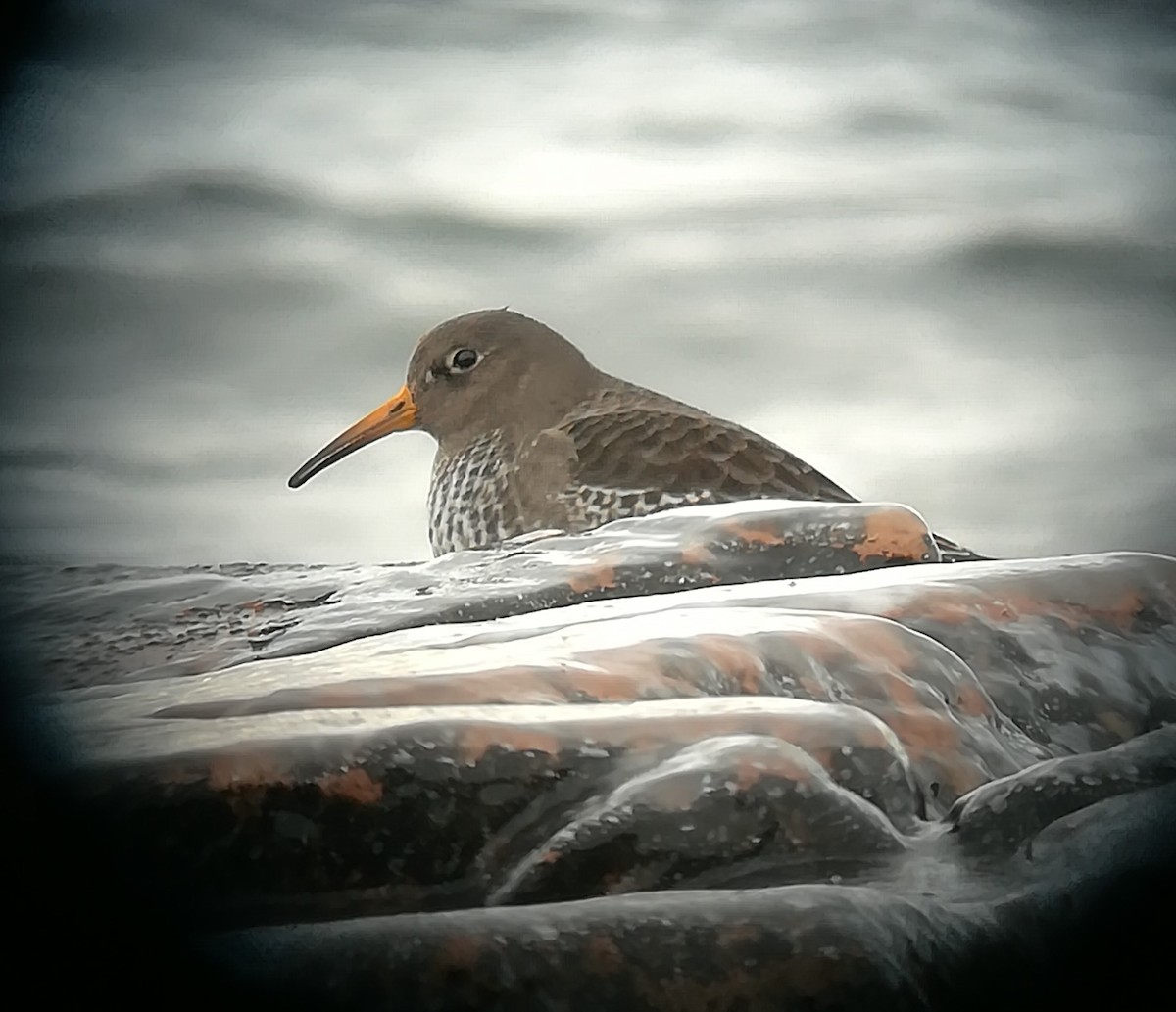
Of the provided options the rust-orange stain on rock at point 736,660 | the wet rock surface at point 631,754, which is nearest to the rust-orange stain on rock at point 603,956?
the wet rock surface at point 631,754

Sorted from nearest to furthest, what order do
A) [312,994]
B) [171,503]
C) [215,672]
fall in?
1. [312,994]
2. [215,672]
3. [171,503]

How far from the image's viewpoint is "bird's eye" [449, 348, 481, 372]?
1223 millimetres

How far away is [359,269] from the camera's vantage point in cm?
120

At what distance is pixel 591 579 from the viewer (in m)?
1.11

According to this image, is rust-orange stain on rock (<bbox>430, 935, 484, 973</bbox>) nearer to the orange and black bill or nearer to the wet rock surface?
the wet rock surface

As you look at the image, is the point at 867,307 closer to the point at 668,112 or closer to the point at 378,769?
the point at 668,112

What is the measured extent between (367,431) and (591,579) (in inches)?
10.4

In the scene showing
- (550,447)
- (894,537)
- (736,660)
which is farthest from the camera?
(550,447)

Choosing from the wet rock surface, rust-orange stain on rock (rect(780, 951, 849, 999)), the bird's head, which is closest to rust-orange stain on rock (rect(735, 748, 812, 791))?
the wet rock surface

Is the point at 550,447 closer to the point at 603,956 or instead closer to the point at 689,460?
the point at 689,460

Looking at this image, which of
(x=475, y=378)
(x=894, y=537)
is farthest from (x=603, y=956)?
(x=475, y=378)

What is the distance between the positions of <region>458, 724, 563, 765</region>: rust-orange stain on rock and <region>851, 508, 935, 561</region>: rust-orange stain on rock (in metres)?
0.35

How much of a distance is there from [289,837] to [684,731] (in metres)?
0.29

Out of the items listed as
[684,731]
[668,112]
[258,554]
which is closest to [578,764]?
[684,731]
